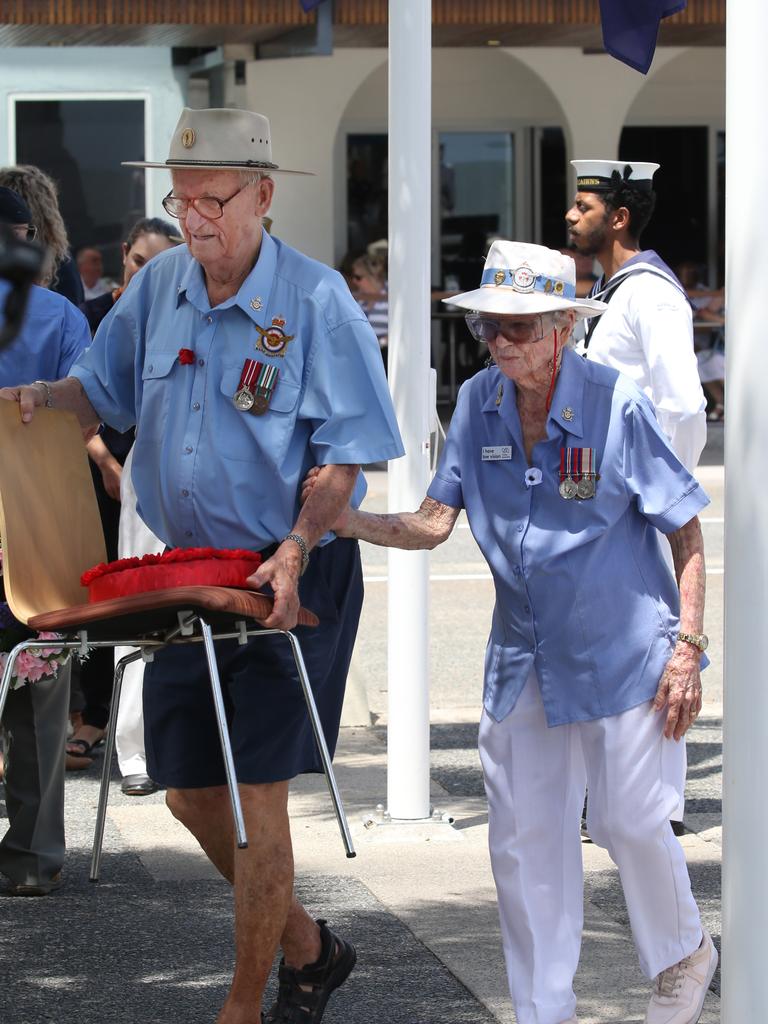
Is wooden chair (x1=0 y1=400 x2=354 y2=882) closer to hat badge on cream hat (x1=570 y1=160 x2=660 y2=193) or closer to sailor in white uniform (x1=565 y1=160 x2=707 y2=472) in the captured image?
sailor in white uniform (x1=565 y1=160 x2=707 y2=472)

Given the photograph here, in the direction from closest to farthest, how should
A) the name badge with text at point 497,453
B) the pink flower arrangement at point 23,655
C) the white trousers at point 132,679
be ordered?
the name badge with text at point 497,453 → the pink flower arrangement at point 23,655 → the white trousers at point 132,679

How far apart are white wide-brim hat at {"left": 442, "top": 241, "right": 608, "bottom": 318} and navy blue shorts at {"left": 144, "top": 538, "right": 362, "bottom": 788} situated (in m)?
0.72

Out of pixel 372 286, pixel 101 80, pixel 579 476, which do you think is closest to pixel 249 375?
pixel 579 476

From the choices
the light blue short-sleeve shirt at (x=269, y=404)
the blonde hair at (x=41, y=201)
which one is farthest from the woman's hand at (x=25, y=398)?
the blonde hair at (x=41, y=201)

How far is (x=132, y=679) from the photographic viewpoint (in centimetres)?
696

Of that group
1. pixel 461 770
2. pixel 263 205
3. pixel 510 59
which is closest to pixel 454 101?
pixel 510 59

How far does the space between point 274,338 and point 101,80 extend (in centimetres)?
1559

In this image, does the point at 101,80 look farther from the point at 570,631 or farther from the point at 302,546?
the point at 570,631

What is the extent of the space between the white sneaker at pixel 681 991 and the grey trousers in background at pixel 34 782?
2.12 m

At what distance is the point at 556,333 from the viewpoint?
416cm

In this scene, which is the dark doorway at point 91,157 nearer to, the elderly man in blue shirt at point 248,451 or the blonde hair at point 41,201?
the blonde hair at point 41,201

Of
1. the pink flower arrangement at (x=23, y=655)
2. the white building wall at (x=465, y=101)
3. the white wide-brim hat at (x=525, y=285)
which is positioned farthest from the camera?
the white building wall at (x=465, y=101)

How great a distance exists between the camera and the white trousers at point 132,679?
6.88m

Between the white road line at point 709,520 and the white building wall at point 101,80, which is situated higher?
the white building wall at point 101,80
